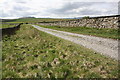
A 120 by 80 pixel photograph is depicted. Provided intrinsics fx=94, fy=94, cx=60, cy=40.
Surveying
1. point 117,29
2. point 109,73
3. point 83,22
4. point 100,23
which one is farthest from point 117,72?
point 83,22

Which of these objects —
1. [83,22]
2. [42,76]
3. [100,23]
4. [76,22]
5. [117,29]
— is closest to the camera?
[42,76]

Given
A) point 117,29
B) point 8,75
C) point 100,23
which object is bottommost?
point 8,75

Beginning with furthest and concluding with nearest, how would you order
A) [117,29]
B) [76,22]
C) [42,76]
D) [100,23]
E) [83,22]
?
[76,22], [83,22], [100,23], [117,29], [42,76]

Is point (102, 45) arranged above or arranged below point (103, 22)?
below

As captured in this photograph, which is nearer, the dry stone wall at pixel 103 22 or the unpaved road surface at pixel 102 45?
the unpaved road surface at pixel 102 45

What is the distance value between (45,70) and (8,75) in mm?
1689

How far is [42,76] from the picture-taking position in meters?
4.16

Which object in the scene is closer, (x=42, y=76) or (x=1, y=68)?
(x=42, y=76)

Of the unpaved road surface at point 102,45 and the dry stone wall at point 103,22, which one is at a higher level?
the dry stone wall at point 103,22

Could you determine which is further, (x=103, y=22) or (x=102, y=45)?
(x=103, y=22)

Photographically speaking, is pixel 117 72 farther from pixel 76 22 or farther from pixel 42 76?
pixel 76 22

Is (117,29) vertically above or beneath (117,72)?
above

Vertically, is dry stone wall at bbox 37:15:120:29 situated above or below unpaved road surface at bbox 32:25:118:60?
above

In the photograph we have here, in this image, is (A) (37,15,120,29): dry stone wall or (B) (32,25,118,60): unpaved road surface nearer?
(B) (32,25,118,60): unpaved road surface
